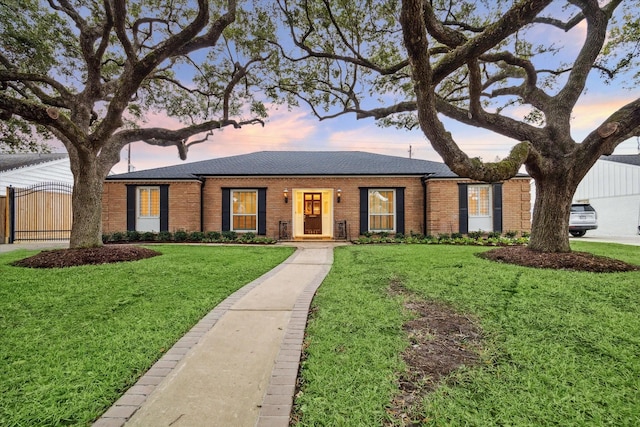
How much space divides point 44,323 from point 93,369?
1.53 m

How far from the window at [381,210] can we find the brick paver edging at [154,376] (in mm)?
9884

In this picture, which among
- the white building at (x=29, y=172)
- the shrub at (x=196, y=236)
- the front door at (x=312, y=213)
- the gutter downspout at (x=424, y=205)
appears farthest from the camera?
the white building at (x=29, y=172)

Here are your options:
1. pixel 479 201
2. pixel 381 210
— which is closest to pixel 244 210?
pixel 381 210

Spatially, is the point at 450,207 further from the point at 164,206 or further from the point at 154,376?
the point at 164,206

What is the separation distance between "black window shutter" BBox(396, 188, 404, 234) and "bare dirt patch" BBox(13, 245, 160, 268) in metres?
9.49

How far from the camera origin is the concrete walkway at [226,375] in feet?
5.51

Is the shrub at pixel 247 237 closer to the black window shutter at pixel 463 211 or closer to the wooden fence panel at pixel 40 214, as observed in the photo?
the wooden fence panel at pixel 40 214

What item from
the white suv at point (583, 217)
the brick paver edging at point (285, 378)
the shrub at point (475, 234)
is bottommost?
the brick paver edging at point (285, 378)

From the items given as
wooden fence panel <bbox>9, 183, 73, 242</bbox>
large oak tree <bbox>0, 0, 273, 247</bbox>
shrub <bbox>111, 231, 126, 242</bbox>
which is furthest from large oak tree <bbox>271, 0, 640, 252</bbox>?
wooden fence panel <bbox>9, 183, 73, 242</bbox>

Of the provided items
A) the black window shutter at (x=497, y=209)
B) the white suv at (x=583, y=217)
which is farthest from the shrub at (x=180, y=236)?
the white suv at (x=583, y=217)

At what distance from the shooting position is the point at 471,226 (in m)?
12.4

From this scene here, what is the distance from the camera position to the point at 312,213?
555 inches

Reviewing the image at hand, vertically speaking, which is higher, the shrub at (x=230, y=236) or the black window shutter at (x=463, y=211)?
the black window shutter at (x=463, y=211)

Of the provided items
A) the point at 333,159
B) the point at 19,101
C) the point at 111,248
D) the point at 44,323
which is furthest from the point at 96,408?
the point at 333,159
